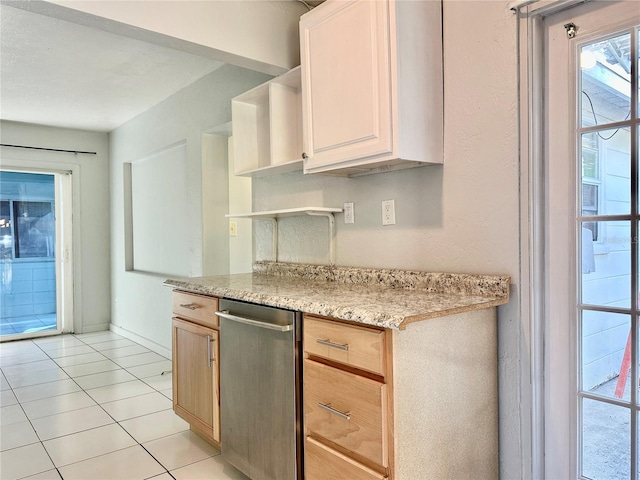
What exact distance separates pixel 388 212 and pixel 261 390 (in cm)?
95

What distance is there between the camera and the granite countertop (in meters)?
1.36

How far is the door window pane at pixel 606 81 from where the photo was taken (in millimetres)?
1428

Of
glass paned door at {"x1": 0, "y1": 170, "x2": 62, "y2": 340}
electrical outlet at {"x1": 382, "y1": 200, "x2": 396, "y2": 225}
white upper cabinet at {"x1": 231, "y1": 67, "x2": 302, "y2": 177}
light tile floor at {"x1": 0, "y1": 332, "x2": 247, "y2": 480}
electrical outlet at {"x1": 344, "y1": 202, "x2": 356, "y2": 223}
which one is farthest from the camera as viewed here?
glass paned door at {"x1": 0, "y1": 170, "x2": 62, "y2": 340}

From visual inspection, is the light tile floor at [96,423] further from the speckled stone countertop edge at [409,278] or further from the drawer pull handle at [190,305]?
the speckled stone countertop edge at [409,278]

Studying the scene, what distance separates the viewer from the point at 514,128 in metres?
1.62

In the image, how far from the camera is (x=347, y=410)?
Answer: 1415 mm

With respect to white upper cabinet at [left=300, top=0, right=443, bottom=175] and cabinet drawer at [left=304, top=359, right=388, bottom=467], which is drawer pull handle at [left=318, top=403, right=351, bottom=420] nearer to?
cabinet drawer at [left=304, top=359, right=388, bottom=467]

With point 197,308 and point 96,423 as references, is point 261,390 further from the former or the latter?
point 96,423

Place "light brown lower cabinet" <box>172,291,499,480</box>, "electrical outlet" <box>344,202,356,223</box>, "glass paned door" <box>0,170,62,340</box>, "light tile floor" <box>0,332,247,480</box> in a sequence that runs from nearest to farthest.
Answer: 1. "light brown lower cabinet" <box>172,291,499,480</box>
2. "light tile floor" <box>0,332,247,480</box>
3. "electrical outlet" <box>344,202,356,223</box>
4. "glass paned door" <box>0,170,62,340</box>

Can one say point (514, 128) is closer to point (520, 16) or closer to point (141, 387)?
point (520, 16)

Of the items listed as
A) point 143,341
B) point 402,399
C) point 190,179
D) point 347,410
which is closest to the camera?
→ point 402,399

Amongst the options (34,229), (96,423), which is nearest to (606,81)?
(96,423)

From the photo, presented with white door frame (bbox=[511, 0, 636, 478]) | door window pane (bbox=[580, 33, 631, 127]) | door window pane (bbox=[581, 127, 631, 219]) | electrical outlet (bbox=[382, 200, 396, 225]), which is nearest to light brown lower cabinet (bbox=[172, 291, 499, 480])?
white door frame (bbox=[511, 0, 636, 478])

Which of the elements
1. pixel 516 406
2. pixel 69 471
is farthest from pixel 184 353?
pixel 516 406
